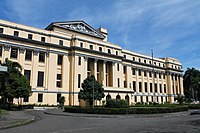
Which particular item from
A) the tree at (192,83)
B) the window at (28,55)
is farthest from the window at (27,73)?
the tree at (192,83)

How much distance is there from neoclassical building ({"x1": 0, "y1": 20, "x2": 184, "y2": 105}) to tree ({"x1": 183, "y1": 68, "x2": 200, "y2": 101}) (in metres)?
30.4

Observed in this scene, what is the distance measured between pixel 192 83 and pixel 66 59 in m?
60.9

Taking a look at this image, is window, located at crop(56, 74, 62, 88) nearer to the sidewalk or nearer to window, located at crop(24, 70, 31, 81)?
window, located at crop(24, 70, 31, 81)

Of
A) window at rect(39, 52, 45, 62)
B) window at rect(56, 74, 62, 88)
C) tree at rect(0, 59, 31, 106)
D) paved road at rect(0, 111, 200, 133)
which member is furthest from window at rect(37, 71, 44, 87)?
paved road at rect(0, 111, 200, 133)

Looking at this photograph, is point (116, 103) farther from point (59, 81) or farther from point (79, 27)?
point (79, 27)

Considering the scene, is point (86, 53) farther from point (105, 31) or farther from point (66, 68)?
point (105, 31)

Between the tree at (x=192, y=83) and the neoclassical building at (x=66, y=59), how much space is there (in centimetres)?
3039

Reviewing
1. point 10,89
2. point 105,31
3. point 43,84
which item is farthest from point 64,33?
point 10,89

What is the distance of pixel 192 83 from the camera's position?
8275 centimetres

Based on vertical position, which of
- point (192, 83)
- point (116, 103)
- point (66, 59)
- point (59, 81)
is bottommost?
point (116, 103)

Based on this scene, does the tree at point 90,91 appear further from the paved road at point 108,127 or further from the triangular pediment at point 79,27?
the triangular pediment at point 79,27

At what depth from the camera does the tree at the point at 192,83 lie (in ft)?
268

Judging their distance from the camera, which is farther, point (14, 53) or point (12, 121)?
point (14, 53)

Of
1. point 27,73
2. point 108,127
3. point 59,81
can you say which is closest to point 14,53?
point 27,73
